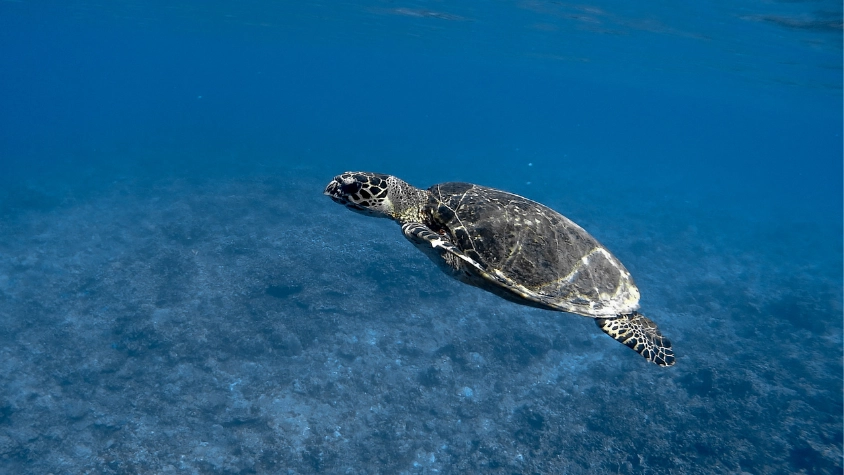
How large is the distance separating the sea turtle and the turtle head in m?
0.01

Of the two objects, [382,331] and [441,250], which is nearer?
[441,250]

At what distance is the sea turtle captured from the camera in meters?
5.39

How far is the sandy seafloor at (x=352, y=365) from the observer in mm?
10445

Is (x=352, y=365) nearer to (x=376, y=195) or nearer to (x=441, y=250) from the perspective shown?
(x=376, y=195)

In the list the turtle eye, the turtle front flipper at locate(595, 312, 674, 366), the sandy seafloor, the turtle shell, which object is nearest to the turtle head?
the turtle eye

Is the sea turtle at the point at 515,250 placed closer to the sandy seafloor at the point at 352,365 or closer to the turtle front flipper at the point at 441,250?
the turtle front flipper at the point at 441,250

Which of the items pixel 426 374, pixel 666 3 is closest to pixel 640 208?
pixel 666 3

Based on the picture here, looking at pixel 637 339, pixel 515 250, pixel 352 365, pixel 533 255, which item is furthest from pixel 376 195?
pixel 352 365

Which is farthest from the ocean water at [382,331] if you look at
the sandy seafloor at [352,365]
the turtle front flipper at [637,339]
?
the turtle front flipper at [637,339]

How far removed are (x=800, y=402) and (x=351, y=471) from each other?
42.0ft

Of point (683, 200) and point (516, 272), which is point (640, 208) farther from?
point (516, 272)

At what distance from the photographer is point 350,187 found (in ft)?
19.0

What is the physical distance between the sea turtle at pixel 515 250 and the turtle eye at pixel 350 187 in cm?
1

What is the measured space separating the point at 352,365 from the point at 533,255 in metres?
8.53
